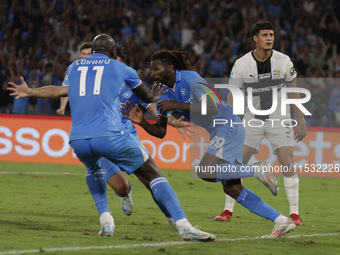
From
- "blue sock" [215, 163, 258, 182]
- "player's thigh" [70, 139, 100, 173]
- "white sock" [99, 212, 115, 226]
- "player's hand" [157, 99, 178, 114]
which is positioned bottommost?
"white sock" [99, 212, 115, 226]

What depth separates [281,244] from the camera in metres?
6.64

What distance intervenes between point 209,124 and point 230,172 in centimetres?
73

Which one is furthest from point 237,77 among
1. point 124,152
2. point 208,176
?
point 124,152

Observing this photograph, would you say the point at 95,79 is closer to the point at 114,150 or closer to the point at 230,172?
the point at 114,150

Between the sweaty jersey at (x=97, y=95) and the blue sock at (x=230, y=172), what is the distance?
3.67 feet

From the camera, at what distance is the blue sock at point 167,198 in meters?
6.36

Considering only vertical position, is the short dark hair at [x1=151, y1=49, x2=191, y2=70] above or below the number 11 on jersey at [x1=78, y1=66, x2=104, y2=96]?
above

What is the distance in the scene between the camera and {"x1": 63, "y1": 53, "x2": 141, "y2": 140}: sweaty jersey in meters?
6.31

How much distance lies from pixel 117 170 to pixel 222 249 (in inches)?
83.9

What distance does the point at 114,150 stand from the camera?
6.34 m

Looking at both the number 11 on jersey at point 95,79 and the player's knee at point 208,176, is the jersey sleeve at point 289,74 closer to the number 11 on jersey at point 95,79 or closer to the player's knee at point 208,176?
the player's knee at point 208,176

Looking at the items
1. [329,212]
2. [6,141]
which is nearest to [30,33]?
[6,141]

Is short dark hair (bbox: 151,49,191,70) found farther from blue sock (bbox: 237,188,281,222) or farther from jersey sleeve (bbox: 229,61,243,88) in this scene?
blue sock (bbox: 237,188,281,222)

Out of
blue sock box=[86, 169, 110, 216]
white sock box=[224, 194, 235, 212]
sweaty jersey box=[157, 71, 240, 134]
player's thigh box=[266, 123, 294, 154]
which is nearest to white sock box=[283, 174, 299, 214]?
player's thigh box=[266, 123, 294, 154]
